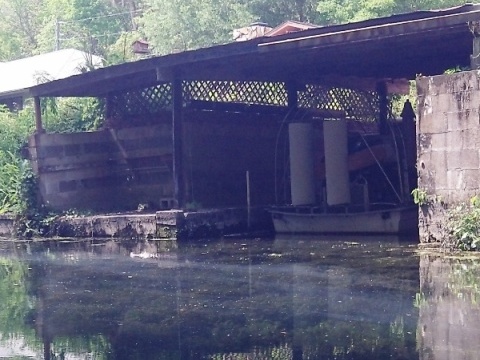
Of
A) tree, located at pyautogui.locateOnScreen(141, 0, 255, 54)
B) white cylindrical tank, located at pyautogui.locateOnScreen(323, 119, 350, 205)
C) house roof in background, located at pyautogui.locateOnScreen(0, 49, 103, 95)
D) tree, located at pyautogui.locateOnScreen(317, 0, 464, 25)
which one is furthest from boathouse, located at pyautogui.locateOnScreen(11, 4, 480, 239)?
tree, located at pyautogui.locateOnScreen(141, 0, 255, 54)

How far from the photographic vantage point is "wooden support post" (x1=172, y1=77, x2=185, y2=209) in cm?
1869

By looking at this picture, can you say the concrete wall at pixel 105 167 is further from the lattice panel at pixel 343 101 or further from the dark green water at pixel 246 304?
the dark green water at pixel 246 304

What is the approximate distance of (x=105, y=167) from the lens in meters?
21.4

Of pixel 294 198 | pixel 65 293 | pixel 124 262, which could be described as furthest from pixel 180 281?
pixel 294 198

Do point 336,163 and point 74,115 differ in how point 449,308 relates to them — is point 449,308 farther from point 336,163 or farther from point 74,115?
point 74,115

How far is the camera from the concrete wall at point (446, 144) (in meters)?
13.0

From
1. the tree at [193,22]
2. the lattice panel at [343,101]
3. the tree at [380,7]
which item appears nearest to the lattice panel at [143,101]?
the lattice panel at [343,101]

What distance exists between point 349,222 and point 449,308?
28.3 ft

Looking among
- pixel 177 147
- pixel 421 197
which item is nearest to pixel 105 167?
pixel 177 147

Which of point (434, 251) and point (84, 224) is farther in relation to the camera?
point (84, 224)

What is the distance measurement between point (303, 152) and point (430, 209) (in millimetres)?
5460

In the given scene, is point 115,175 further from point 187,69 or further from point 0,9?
point 0,9

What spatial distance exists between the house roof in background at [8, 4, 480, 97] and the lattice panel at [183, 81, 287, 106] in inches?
29.8

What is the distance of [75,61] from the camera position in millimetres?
34125
